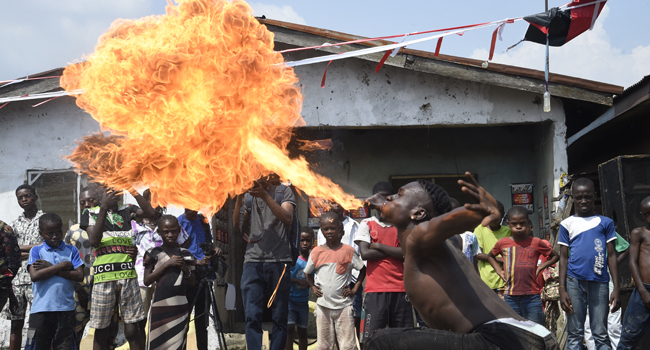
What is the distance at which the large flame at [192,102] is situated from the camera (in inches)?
224

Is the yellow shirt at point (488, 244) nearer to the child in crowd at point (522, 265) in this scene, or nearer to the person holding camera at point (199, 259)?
the child in crowd at point (522, 265)

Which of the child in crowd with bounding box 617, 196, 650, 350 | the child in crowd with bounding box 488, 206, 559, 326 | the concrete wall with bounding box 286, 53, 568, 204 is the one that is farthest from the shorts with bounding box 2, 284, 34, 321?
the child in crowd with bounding box 617, 196, 650, 350

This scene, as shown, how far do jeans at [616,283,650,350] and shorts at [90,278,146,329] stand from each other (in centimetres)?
514

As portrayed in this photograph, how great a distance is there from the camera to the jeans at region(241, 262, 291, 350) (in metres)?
5.87

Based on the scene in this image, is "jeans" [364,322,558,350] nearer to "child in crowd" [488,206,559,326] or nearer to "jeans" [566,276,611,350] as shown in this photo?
"jeans" [566,276,611,350]

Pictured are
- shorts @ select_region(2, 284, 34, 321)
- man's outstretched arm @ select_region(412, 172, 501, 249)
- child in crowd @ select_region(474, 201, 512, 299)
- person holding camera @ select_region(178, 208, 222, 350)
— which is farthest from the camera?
child in crowd @ select_region(474, 201, 512, 299)

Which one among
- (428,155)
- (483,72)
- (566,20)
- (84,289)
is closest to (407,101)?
(483,72)

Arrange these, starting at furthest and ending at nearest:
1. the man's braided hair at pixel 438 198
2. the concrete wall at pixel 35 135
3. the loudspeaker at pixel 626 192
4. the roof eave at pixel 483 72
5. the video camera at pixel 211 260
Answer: the concrete wall at pixel 35 135
the roof eave at pixel 483 72
the loudspeaker at pixel 626 192
the video camera at pixel 211 260
the man's braided hair at pixel 438 198

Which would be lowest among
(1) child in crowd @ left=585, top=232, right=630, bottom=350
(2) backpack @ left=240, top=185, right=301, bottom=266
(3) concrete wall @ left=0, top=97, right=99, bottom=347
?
(1) child in crowd @ left=585, top=232, right=630, bottom=350

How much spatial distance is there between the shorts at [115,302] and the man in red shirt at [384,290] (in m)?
2.51

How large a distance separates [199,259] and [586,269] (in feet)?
14.1

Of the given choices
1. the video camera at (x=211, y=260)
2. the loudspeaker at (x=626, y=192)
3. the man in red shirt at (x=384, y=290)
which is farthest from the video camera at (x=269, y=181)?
the loudspeaker at (x=626, y=192)

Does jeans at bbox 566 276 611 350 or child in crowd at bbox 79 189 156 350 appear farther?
child in crowd at bbox 79 189 156 350

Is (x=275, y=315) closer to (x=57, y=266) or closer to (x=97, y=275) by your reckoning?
(x=97, y=275)
